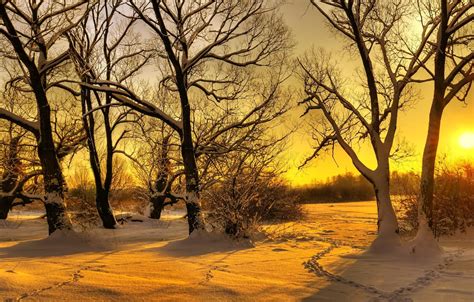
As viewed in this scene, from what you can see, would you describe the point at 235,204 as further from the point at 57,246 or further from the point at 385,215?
the point at 57,246

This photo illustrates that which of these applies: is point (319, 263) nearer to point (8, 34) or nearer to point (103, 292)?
point (103, 292)

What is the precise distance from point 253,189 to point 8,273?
28.3 ft

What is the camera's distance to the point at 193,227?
549 inches

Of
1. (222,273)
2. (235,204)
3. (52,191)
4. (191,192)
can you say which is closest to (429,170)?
(235,204)

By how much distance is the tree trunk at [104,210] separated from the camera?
67.9 ft

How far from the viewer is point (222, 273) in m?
8.30

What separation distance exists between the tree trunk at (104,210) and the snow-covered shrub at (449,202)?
40.8 ft

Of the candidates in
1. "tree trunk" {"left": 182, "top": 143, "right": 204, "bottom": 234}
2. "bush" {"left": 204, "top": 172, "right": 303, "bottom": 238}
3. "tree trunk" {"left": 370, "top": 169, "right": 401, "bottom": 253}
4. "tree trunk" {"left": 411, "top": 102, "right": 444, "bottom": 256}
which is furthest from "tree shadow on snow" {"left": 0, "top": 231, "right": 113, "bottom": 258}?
"tree trunk" {"left": 411, "top": 102, "right": 444, "bottom": 256}

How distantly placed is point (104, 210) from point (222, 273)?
13703 mm

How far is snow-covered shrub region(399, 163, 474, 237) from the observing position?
18609 millimetres

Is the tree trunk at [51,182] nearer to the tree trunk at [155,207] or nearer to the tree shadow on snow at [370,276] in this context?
the tree shadow on snow at [370,276]

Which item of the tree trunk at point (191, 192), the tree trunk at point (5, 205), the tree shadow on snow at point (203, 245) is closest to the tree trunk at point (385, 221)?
the tree shadow on snow at point (203, 245)

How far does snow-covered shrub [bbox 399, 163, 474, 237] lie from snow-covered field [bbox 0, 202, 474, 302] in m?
6.22

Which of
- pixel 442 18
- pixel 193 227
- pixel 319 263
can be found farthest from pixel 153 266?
pixel 442 18
